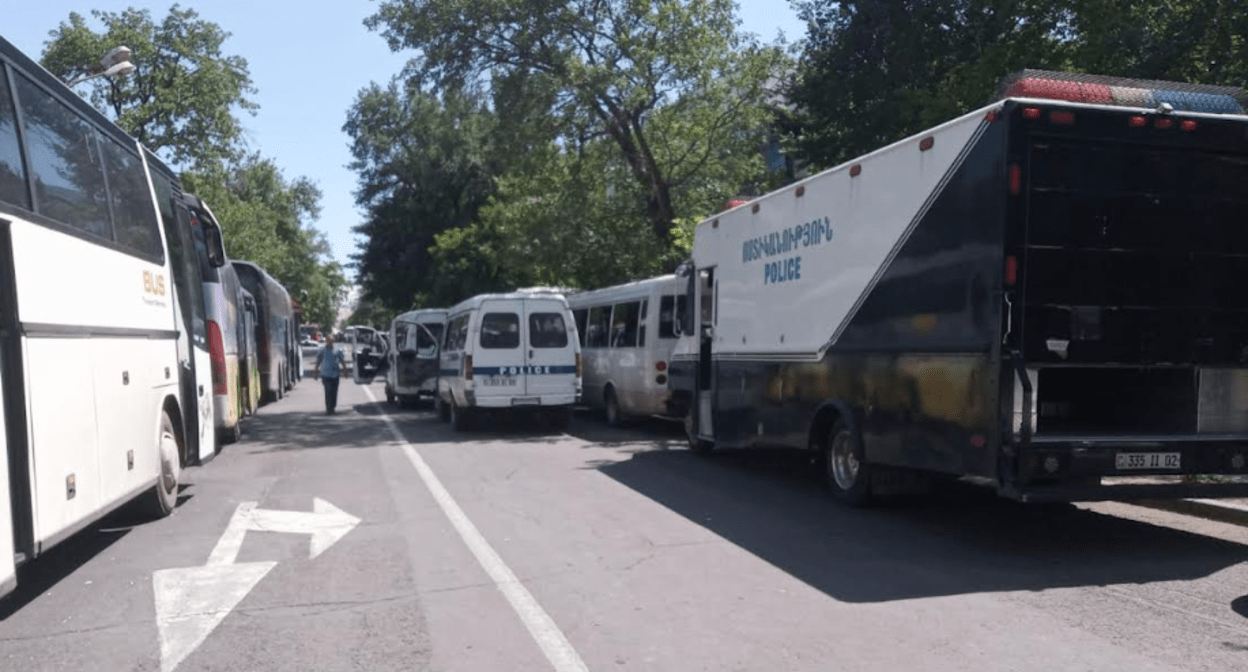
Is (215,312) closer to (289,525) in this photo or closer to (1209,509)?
(289,525)

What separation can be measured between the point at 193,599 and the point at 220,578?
588 millimetres

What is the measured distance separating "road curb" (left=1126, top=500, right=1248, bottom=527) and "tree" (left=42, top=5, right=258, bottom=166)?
3273 centimetres

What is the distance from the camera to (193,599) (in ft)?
23.1

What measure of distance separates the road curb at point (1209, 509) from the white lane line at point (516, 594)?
20.5 feet

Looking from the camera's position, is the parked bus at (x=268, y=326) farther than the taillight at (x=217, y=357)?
Yes

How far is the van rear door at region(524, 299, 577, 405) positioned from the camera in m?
18.4

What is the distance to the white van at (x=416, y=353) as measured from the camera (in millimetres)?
25594

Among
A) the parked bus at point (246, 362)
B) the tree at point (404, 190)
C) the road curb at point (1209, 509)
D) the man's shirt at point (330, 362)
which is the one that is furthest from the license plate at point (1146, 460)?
the tree at point (404, 190)

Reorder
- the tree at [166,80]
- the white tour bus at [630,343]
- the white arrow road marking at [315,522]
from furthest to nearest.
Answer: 1. the tree at [166,80]
2. the white tour bus at [630,343]
3. the white arrow road marking at [315,522]

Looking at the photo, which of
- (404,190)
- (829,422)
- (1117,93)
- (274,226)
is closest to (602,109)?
(829,422)

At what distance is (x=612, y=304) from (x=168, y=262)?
10856 millimetres

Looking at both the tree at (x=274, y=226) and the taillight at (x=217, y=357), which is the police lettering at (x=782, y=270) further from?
the tree at (x=274, y=226)

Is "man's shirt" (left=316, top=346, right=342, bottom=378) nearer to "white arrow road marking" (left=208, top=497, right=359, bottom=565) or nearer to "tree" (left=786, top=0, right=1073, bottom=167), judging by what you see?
"tree" (left=786, top=0, right=1073, bottom=167)

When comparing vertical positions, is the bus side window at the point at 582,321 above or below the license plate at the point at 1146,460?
above
